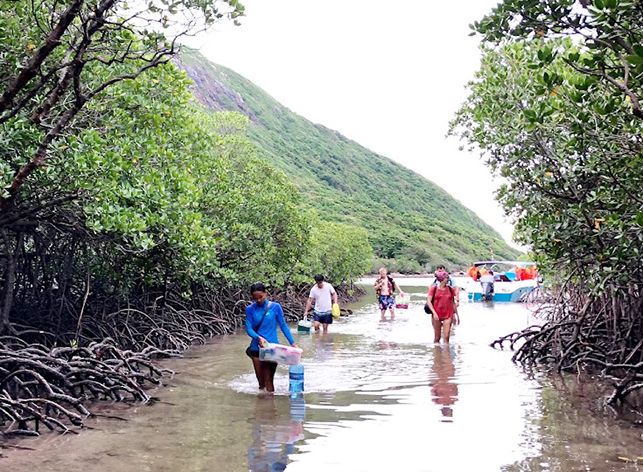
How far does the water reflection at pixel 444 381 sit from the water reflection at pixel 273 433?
4.69ft

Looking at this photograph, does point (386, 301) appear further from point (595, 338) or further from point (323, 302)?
point (595, 338)

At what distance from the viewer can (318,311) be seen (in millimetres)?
14766

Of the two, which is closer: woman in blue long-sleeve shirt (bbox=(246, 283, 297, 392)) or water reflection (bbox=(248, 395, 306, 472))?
water reflection (bbox=(248, 395, 306, 472))

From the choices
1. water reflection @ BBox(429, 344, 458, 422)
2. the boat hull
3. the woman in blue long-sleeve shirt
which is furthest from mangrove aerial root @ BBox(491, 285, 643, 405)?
the boat hull

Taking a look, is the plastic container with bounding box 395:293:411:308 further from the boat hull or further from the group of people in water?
the boat hull

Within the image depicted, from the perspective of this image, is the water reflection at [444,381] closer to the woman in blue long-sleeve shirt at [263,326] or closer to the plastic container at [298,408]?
the plastic container at [298,408]

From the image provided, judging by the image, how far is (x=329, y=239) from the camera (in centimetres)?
2873

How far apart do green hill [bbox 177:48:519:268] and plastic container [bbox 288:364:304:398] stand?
60.5m

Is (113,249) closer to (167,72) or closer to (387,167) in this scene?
(167,72)

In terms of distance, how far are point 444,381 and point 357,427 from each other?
2799mm

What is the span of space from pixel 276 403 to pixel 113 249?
3904 millimetres

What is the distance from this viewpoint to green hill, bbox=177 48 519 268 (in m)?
77.9

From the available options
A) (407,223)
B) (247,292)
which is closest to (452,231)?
(407,223)

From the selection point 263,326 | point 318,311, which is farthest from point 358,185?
point 263,326
